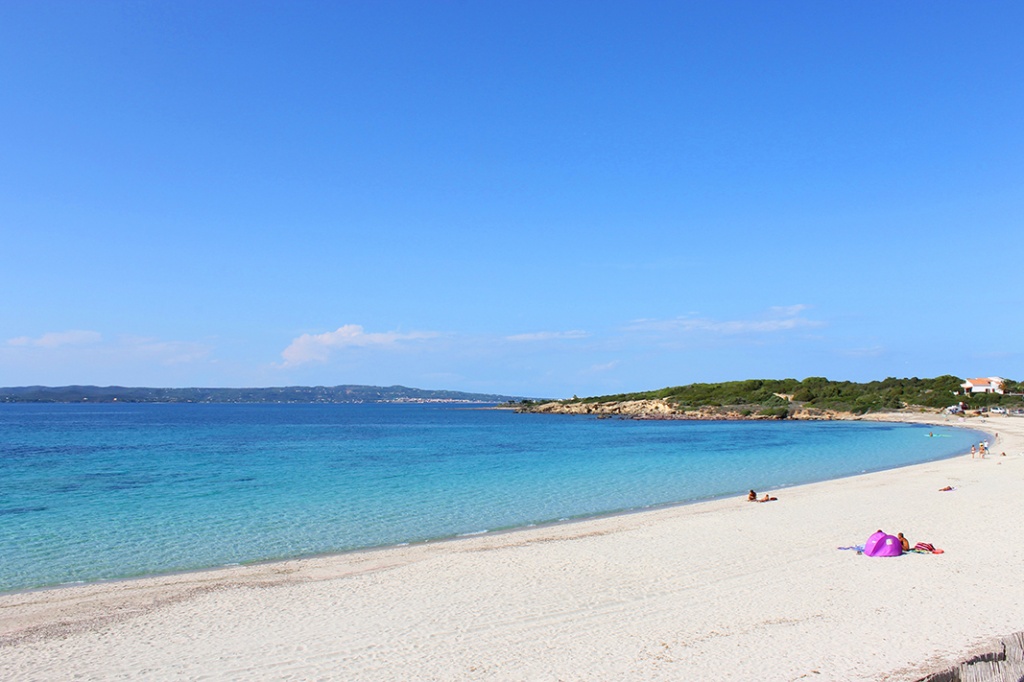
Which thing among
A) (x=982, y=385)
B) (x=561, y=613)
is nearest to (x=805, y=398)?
(x=982, y=385)

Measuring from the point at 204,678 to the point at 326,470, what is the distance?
24.2 m

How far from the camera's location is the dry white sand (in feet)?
24.8

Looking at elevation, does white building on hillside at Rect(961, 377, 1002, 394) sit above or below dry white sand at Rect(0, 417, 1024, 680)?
above

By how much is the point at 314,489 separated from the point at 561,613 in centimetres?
1654

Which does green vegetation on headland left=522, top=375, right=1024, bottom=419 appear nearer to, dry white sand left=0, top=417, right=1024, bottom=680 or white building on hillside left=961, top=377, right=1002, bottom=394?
white building on hillside left=961, top=377, right=1002, bottom=394

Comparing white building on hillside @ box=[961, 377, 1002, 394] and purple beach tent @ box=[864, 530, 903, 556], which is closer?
purple beach tent @ box=[864, 530, 903, 556]

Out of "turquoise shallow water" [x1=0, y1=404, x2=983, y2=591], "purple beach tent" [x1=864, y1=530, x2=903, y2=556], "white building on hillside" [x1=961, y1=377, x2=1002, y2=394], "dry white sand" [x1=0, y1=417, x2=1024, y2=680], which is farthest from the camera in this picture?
"white building on hillside" [x1=961, y1=377, x2=1002, y2=394]

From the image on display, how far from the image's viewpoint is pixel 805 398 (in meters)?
108

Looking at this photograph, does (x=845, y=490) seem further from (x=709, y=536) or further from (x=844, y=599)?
(x=844, y=599)

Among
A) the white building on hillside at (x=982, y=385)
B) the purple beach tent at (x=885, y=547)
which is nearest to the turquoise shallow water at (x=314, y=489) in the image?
the purple beach tent at (x=885, y=547)

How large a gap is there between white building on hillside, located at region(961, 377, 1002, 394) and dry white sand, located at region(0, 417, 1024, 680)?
4382 inches

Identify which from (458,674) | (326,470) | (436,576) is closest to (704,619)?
(458,674)

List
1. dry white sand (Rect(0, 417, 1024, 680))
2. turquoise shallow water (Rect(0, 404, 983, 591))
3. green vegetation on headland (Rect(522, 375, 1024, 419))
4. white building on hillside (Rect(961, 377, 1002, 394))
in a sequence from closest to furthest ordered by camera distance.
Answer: dry white sand (Rect(0, 417, 1024, 680)) < turquoise shallow water (Rect(0, 404, 983, 591)) < green vegetation on headland (Rect(522, 375, 1024, 419)) < white building on hillside (Rect(961, 377, 1002, 394))

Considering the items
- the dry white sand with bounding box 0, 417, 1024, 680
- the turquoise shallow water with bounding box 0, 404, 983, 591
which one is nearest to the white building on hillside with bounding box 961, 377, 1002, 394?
the turquoise shallow water with bounding box 0, 404, 983, 591
